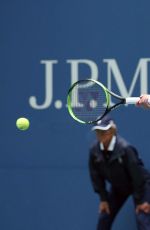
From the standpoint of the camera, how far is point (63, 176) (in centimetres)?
666

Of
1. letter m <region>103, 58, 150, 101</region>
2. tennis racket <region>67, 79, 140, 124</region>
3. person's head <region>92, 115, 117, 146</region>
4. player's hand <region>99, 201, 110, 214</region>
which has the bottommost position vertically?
player's hand <region>99, 201, 110, 214</region>

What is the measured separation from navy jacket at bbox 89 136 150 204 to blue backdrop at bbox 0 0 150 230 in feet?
1.25

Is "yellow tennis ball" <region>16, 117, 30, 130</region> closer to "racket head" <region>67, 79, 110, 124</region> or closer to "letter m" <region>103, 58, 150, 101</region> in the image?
"racket head" <region>67, 79, 110, 124</region>

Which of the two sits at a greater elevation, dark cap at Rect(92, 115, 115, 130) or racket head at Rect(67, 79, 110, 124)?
racket head at Rect(67, 79, 110, 124)

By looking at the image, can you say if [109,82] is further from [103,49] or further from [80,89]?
[80,89]

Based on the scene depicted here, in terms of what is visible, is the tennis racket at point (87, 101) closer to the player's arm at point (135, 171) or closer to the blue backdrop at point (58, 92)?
the player's arm at point (135, 171)

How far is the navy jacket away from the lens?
6051mm

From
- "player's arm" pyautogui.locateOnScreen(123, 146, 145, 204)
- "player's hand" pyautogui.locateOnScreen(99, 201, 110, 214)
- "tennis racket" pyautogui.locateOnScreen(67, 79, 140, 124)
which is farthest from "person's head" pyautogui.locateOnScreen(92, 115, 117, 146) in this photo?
"player's hand" pyautogui.locateOnScreen(99, 201, 110, 214)

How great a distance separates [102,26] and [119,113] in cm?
67

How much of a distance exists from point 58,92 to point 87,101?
2.88ft

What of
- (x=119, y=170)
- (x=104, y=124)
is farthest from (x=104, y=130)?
(x=119, y=170)

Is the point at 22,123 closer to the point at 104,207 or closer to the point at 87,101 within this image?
the point at 87,101

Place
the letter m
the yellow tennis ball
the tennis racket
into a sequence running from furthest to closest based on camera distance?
the letter m
the yellow tennis ball
the tennis racket

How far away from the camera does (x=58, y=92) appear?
262 inches
